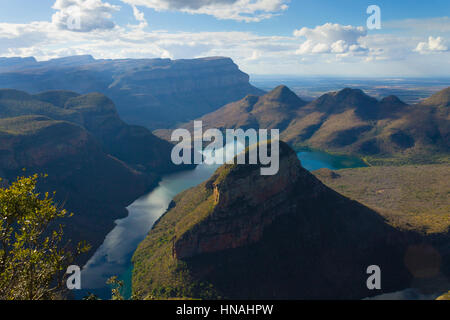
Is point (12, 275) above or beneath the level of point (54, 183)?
above

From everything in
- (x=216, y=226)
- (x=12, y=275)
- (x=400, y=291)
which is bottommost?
(x=400, y=291)

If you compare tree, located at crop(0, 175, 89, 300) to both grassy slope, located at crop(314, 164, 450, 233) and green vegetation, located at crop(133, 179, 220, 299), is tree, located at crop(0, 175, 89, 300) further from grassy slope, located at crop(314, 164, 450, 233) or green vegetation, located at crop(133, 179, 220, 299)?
grassy slope, located at crop(314, 164, 450, 233)

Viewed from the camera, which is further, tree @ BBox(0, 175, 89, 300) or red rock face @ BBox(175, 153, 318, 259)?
red rock face @ BBox(175, 153, 318, 259)

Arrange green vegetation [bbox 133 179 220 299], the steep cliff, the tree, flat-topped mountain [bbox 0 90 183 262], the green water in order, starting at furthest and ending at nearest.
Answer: flat-topped mountain [bbox 0 90 183 262] < the steep cliff < the green water < green vegetation [bbox 133 179 220 299] < the tree

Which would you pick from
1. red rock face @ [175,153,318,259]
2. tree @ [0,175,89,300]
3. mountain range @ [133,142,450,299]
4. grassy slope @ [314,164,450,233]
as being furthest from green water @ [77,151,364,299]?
grassy slope @ [314,164,450,233]

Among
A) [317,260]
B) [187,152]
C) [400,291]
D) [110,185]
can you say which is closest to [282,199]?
[317,260]

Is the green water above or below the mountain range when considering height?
below

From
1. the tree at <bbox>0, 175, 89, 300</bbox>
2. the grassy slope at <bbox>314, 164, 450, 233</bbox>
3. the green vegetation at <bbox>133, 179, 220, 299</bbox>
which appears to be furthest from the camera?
the grassy slope at <bbox>314, 164, 450, 233</bbox>
